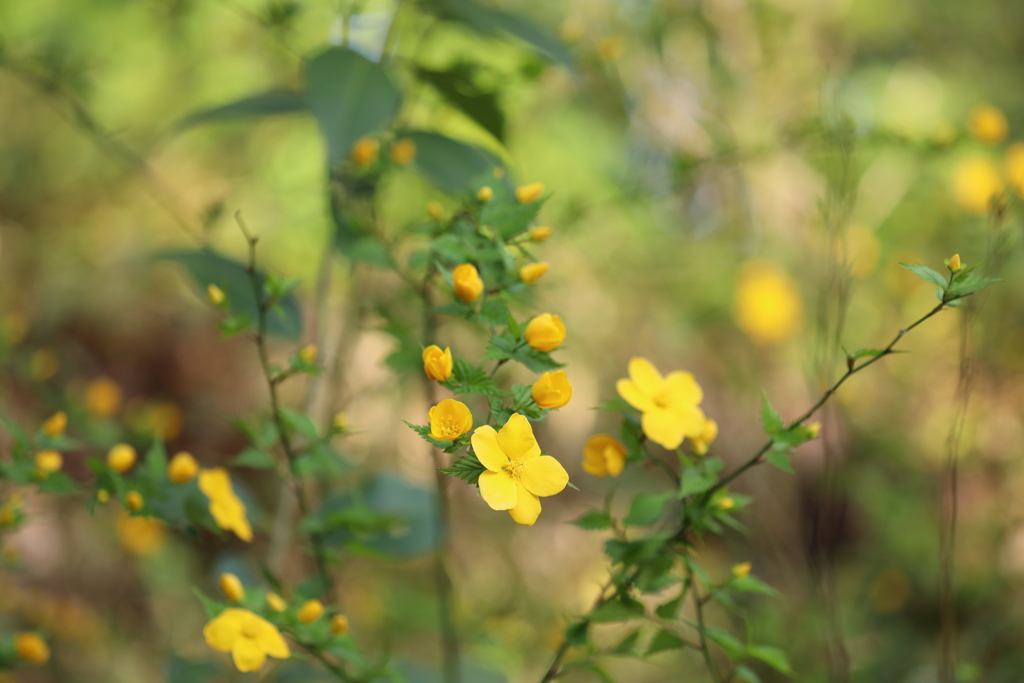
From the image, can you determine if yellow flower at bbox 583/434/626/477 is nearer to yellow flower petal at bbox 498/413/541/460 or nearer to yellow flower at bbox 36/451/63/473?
yellow flower petal at bbox 498/413/541/460

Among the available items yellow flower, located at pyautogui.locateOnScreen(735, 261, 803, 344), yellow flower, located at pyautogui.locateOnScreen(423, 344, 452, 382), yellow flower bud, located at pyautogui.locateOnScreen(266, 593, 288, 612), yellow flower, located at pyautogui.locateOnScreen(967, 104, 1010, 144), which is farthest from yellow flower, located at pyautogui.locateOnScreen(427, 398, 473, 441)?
yellow flower, located at pyautogui.locateOnScreen(735, 261, 803, 344)

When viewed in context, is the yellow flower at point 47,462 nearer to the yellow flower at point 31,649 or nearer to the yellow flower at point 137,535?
the yellow flower at point 31,649

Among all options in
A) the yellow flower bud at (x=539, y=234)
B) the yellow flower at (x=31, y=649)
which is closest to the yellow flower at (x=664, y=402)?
the yellow flower bud at (x=539, y=234)

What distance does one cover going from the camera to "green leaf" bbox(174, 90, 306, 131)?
2.57ft

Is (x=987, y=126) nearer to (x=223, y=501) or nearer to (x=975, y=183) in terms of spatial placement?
(x=975, y=183)

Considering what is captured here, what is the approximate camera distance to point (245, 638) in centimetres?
48

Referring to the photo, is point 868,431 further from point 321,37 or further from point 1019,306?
point 321,37

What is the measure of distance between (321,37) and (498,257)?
1.16 meters

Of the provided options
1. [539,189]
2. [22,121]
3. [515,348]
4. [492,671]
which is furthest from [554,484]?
[22,121]

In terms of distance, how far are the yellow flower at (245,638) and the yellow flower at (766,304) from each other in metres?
1.60

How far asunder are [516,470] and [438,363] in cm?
8

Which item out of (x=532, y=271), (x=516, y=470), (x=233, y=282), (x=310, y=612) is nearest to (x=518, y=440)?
(x=516, y=470)

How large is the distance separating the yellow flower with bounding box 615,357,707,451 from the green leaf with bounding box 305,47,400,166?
321mm

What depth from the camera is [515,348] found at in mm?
439
